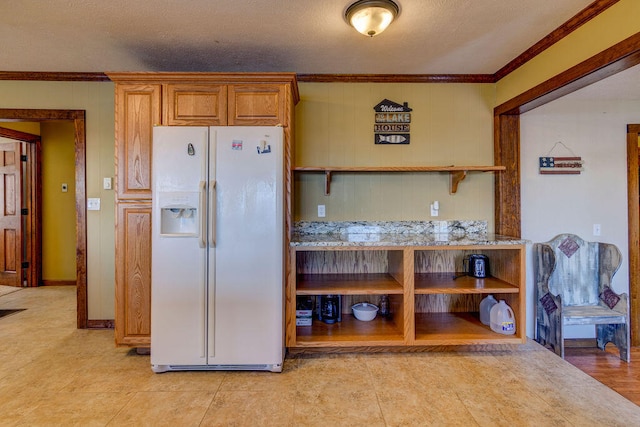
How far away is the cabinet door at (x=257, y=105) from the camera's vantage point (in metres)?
2.37

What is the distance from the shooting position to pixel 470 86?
3.06m

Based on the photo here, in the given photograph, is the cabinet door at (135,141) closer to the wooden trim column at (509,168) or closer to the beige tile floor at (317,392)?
the beige tile floor at (317,392)

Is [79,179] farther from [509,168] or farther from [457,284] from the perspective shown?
[509,168]

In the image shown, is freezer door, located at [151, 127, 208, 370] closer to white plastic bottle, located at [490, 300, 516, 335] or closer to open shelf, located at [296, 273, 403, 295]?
open shelf, located at [296, 273, 403, 295]

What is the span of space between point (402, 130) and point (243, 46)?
1.50 m

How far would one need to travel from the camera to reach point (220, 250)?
2195 millimetres

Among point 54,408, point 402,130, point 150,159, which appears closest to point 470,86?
point 402,130

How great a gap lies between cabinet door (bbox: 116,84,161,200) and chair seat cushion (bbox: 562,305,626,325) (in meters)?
3.49

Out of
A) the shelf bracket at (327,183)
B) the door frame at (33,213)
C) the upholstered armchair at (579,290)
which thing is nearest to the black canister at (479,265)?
the upholstered armchair at (579,290)

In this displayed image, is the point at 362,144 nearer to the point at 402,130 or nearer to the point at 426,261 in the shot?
the point at 402,130

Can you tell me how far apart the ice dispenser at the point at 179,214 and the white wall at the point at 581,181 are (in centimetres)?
285

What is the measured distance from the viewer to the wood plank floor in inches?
103

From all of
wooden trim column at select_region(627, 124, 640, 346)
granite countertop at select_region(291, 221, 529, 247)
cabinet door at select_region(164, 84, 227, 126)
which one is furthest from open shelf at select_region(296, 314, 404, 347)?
wooden trim column at select_region(627, 124, 640, 346)

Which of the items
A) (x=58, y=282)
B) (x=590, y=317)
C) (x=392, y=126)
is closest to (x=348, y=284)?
(x=392, y=126)
